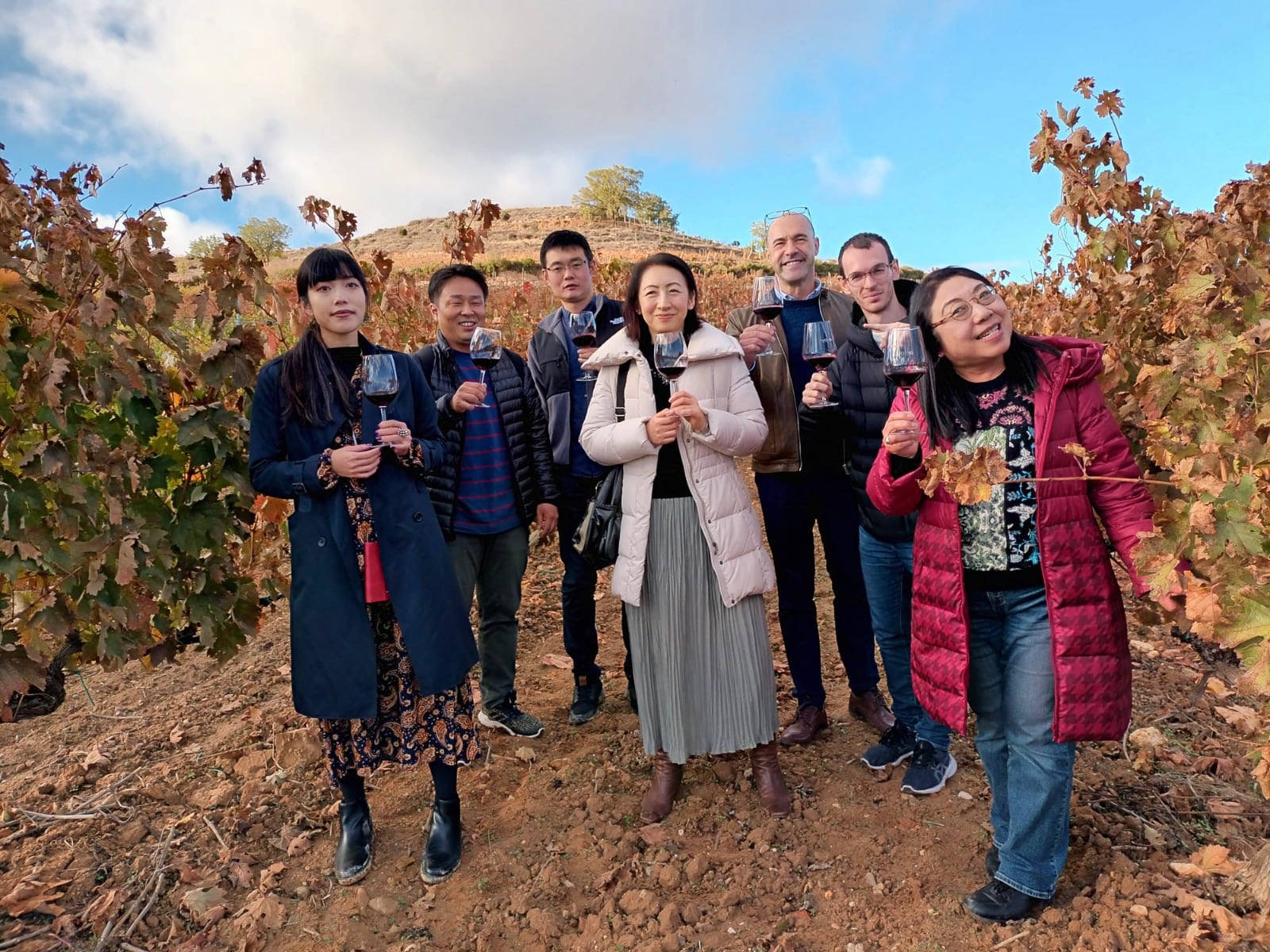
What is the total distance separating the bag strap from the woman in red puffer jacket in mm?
959

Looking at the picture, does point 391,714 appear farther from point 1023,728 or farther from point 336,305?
point 1023,728

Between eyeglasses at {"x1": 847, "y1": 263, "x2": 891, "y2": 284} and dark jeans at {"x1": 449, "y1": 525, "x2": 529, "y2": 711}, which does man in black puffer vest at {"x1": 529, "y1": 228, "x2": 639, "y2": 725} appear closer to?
dark jeans at {"x1": 449, "y1": 525, "x2": 529, "y2": 711}

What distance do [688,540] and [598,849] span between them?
117 cm

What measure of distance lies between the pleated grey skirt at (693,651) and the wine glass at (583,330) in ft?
2.91

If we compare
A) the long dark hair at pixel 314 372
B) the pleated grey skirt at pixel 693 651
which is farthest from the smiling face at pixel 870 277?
the long dark hair at pixel 314 372

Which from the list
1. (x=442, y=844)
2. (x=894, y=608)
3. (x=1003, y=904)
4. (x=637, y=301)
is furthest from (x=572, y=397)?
(x=1003, y=904)

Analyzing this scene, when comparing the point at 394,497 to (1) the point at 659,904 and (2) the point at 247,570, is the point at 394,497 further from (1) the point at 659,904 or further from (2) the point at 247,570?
(1) the point at 659,904

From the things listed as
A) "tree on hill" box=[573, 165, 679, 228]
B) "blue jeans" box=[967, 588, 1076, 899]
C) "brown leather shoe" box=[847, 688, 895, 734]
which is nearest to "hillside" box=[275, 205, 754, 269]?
"tree on hill" box=[573, 165, 679, 228]

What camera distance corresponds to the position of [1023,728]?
86.9 inches

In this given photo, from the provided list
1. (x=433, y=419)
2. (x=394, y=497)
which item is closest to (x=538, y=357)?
(x=433, y=419)

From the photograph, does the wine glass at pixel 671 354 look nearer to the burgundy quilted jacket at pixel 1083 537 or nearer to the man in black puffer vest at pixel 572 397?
the burgundy quilted jacket at pixel 1083 537

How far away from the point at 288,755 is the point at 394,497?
1.60m

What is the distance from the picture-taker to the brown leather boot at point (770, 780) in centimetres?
294

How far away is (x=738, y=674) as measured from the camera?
2.89 m
